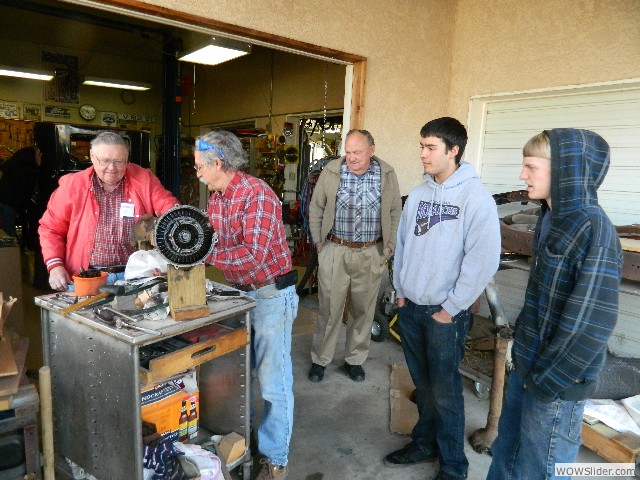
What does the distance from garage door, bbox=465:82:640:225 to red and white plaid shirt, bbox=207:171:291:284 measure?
10.1ft

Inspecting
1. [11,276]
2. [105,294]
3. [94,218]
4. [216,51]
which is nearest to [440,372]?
[105,294]

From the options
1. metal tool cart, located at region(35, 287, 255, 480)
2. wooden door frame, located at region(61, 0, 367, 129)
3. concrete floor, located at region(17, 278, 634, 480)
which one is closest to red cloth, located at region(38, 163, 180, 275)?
metal tool cart, located at region(35, 287, 255, 480)

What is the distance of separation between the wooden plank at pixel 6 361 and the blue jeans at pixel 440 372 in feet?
5.48

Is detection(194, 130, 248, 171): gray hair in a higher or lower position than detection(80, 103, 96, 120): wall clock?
lower

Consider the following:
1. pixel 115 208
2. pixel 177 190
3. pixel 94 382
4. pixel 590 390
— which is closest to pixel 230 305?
pixel 94 382

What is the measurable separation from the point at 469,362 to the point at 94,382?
2393 mm

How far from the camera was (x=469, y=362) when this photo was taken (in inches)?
128

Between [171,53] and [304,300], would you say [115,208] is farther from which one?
[171,53]

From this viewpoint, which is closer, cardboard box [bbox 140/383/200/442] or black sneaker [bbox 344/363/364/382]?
cardboard box [bbox 140/383/200/442]

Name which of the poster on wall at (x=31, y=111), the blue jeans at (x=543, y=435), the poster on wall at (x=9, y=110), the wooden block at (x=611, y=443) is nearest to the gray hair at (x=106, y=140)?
the blue jeans at (x=543, y=435)

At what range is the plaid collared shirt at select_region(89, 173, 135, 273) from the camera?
238 cm

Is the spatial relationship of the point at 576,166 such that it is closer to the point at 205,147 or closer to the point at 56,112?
the point at 205,147

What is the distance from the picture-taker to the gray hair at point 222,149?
201cm

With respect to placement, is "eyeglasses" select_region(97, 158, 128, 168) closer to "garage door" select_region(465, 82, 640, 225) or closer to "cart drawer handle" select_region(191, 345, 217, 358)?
"cart drawer handle" select_region(191, 345, 217, 358)
